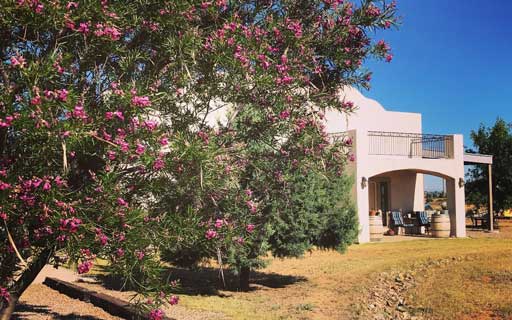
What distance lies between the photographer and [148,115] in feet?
14.6

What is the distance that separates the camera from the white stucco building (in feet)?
65.2

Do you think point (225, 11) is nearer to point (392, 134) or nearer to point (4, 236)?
point (4, 236)

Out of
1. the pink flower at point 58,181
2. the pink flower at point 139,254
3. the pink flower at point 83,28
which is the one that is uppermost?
the pink flower at point 83,28

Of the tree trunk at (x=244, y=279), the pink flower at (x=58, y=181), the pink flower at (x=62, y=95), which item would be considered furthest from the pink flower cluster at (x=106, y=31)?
the tree trunk at (x=244, y=279)

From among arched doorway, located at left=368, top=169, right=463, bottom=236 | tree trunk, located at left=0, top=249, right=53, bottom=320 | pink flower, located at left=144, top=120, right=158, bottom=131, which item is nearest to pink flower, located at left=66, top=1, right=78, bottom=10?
pink flower, located at left=144, top=120, right=158, bottom=131

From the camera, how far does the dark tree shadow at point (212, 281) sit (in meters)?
11.6

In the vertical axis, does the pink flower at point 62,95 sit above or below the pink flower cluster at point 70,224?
above

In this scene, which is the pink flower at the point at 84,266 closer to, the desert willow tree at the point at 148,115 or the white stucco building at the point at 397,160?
the desert willow tree at the point at 148,115

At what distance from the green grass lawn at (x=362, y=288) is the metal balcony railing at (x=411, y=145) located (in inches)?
244

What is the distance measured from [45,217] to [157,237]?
0.97 meters

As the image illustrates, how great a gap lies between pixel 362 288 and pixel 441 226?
37.5 ft

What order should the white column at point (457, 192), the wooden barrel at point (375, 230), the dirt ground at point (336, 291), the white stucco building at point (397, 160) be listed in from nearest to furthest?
the dirt ground at point (336, 291) < the white stucco building at point (397, 160) < the wooden barrel at point (375, 230) < the white column at point (457, 192)

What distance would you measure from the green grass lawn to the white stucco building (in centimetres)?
293

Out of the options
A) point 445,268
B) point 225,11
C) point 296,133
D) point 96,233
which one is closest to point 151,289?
point 96,233
